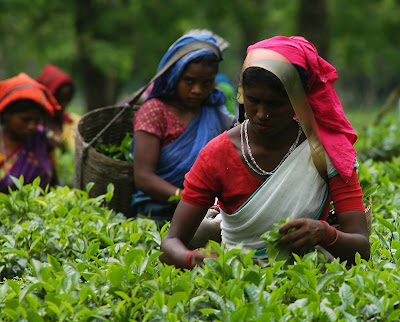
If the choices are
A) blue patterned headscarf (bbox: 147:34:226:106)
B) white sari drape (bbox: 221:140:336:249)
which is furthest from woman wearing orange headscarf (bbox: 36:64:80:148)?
white sari drape (bbox: 221:140:336:249)

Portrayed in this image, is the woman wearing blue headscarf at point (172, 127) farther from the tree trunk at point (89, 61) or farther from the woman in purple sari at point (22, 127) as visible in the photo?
the tree trunk at point (89, 61)

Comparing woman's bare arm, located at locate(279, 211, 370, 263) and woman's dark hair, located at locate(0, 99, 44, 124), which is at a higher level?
woman's bare arm, located at locate(279, 211, 370, 263)

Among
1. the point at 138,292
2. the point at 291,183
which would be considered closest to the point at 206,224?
the point at 291,183

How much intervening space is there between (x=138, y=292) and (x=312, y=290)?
0.62 metres

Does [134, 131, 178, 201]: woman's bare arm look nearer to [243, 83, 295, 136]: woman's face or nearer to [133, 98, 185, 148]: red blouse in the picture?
[133, 98, 185, 148]: red blouse

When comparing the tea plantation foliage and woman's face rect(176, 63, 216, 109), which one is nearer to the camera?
the tea plantation foliage

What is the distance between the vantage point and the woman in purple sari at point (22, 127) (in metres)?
4.84

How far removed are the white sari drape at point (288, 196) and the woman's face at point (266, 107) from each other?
154mm

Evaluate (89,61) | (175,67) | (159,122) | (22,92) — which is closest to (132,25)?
(89,61)

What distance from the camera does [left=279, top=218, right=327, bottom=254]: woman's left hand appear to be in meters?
2.22

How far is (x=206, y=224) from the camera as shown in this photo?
2.90 m

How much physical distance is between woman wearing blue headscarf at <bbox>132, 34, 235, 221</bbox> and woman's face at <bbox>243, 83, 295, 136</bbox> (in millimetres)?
1527

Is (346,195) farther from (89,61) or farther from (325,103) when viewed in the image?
(89,61)

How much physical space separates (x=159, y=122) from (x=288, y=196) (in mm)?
1739
